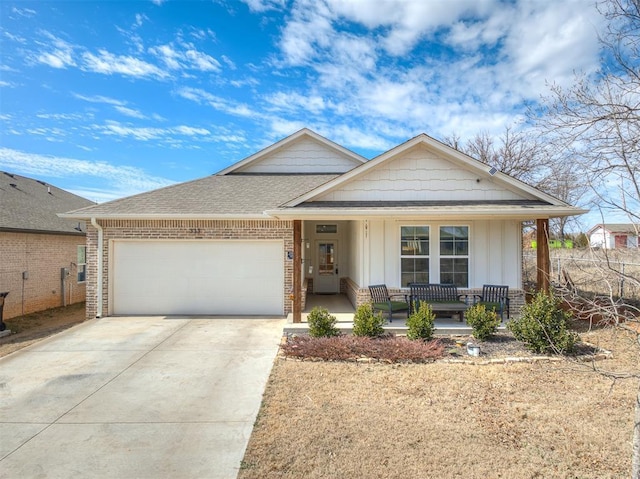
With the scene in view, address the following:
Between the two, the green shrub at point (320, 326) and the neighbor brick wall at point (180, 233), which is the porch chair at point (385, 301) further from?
the neighbor brick wall at point (180, 233)

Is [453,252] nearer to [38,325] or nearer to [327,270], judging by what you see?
[327,270]

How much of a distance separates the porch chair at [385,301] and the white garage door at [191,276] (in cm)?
291

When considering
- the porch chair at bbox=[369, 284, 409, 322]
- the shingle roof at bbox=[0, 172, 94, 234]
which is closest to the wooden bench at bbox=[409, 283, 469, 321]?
the porch chair at bbox=[369, 284, 409, 322]

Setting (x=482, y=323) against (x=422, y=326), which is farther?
(x=482, y=323)

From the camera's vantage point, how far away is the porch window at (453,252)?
10016 millimetres

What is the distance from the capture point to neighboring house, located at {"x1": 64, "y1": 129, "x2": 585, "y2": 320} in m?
9.49

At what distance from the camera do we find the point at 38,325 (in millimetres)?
11492

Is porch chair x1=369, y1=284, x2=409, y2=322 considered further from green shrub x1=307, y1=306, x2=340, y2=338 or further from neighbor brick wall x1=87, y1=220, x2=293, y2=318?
neighbor brick wall x1=87, y1=220, x2=293, y2=318

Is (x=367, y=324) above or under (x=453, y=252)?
under

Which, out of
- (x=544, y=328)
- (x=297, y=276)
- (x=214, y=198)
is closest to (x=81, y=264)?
(x=214, y=198)

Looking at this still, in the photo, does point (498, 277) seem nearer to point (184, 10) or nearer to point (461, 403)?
point (461, 403)

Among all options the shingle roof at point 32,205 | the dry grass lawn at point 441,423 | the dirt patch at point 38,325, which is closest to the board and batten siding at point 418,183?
the dry grass lawn at point 441,423

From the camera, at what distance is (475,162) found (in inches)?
375

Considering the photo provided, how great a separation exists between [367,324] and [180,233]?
20.4 ft
